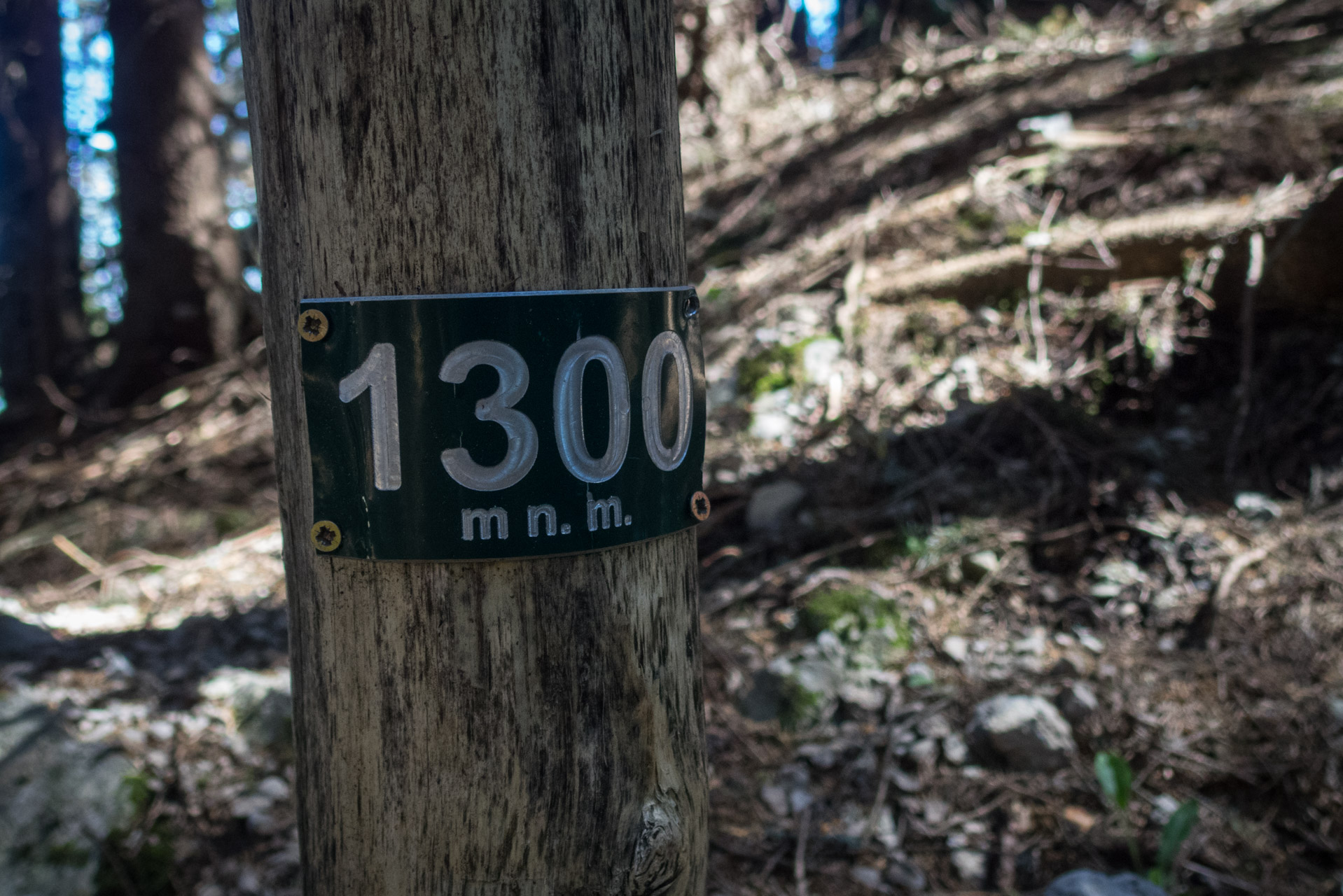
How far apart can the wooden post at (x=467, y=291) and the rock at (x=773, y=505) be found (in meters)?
2.24

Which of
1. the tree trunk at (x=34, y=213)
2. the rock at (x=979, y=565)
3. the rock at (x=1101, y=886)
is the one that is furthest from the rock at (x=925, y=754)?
the tree trunk at (x=34, y=213)

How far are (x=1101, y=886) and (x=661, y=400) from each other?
4.95ft

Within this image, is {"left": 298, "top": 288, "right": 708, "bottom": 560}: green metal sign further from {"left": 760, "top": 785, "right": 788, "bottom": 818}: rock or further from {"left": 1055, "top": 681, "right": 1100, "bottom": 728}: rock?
{"left": 1055, "top": 681, "right": 1100, "bottom": 728}: rock

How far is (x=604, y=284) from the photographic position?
1.03 meters

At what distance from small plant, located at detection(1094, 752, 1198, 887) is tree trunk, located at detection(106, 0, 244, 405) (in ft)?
18.9

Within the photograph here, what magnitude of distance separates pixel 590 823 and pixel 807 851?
1286 millimetres

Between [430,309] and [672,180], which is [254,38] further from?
[672,180]

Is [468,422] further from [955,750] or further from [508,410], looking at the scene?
[955,750]

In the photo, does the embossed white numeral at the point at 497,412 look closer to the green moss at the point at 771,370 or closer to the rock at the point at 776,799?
the rock at the point at 776,799

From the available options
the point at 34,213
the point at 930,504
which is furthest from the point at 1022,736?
the point at 34,213

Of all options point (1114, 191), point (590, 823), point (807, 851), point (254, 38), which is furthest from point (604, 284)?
point (1114, 191)

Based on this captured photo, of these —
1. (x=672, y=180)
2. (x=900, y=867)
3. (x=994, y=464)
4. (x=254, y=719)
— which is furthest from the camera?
(x=994, y=464)

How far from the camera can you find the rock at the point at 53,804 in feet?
6.65

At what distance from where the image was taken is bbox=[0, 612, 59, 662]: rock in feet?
9.84
